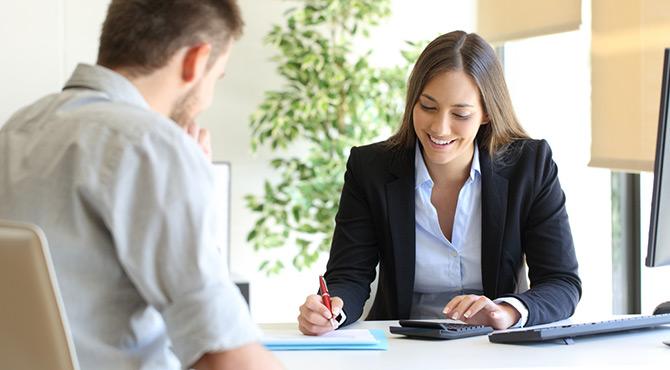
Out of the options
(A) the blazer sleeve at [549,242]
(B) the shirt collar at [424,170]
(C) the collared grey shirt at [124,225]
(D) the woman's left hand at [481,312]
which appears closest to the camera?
(C) the collared grey shirt at [124,225]

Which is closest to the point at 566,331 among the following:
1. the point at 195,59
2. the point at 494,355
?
the point at 494,355

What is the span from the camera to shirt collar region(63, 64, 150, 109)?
1.47 metres

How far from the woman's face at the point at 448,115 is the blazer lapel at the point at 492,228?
0.13 metres

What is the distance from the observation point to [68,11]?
460 cm

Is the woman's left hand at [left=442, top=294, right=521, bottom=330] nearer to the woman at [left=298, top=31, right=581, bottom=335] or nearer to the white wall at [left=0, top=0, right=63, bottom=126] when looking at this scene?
the woman at [left=298, top=31, right=581, bottom=335]

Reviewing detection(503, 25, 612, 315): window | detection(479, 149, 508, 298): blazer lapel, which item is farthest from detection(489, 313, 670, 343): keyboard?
detection(503, 25, 612, 315): window

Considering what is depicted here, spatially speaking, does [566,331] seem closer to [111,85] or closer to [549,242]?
[549,242]

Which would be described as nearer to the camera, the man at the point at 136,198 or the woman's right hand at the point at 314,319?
the man at the point at 136,198

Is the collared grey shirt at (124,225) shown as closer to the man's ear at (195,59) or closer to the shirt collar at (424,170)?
the man's ear at (195,59)

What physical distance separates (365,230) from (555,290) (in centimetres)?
52

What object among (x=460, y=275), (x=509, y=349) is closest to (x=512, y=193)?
(x=460, y=275)

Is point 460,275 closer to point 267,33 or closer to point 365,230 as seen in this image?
point 365,230

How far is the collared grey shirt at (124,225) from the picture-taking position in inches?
52.4

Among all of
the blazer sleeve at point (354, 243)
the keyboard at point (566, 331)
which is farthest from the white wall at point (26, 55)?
the keyboard at point (566, 331)
